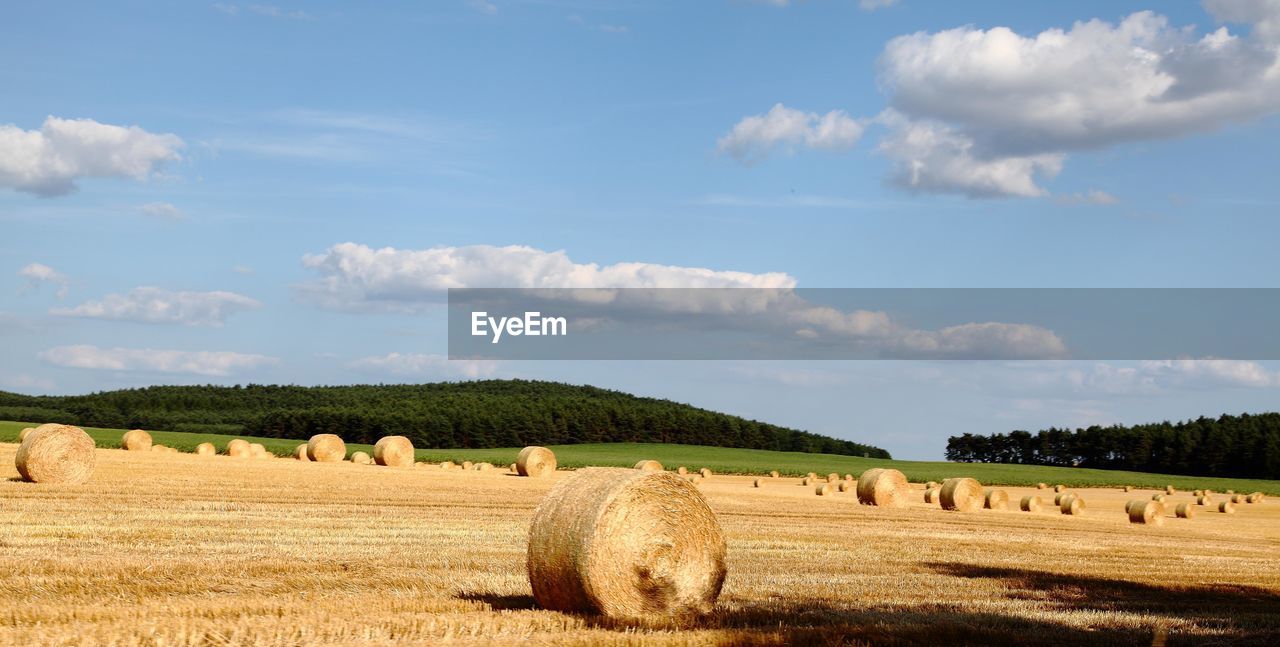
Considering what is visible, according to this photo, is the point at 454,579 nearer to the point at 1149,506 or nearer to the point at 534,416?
the point at 1149,506

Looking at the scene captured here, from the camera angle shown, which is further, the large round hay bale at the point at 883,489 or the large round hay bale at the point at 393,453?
the large round hay bale at the point at 393,453

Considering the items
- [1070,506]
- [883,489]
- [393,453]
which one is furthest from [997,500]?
[393,453]

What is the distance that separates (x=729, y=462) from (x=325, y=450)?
34586 mm

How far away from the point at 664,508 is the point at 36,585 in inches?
228

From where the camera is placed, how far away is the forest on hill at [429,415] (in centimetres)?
8912

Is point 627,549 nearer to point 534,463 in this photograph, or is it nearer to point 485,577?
point 485,577

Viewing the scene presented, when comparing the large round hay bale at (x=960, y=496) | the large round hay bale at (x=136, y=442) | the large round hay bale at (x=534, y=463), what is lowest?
the large round hay bale at (x=960, y=496)

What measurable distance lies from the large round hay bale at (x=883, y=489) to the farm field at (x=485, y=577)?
5567 millimetres

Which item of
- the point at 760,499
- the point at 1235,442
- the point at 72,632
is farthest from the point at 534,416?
the point at 72,632

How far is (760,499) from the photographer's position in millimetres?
34406

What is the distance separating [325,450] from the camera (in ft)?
144

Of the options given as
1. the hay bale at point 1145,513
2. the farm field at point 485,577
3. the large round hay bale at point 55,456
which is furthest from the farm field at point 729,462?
the farm field at point 485,577

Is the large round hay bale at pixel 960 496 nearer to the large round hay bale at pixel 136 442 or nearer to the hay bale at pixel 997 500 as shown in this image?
the hay bale at pixel 997 500

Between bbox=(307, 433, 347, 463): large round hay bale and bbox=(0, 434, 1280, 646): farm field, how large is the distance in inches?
624
